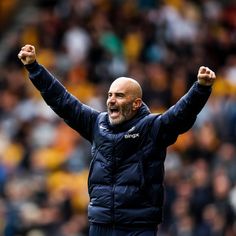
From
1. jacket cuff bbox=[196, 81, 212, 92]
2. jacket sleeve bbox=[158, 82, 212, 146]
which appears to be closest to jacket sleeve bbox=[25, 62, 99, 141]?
jacket sleeve bbox=[158, 82, 212, 146]

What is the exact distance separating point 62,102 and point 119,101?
22.0 inches

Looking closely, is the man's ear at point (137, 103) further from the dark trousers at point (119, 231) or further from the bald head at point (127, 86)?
the dark trousers at point (119, 231)

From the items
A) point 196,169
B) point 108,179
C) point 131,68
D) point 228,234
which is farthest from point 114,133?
point 131,68

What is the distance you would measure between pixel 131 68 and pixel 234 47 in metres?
1.89

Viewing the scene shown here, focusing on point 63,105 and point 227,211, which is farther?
point 227,211

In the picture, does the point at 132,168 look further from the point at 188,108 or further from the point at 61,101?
the point at 61,101

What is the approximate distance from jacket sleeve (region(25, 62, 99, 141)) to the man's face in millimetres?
326

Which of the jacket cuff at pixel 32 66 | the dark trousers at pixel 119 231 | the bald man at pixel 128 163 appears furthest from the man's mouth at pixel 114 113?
the dark trousers at pixel 119 231

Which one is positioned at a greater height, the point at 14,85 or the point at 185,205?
the point at 14,85

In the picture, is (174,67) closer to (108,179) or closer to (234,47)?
(234,47)

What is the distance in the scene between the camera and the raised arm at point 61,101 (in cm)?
904

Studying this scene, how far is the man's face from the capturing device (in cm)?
879

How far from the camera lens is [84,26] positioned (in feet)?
66.4

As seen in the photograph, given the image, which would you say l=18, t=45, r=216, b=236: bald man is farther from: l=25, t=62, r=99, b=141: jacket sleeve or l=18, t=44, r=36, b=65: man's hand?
l=25, t=62, r=99, b=141: jacket sleeve
